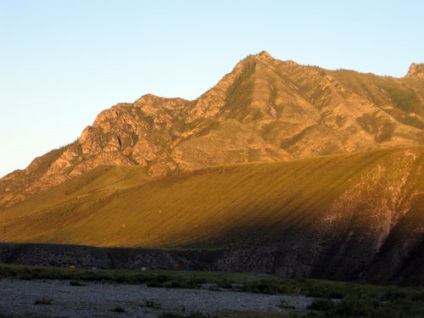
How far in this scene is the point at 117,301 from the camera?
32750 millimetres

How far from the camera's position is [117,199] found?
194m

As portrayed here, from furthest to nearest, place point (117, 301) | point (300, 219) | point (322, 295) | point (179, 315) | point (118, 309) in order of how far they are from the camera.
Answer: point (300, 219)
point (322, 295)
point (117, 301)
point (118, 309)
point (179, 315)

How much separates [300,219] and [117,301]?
79.3m

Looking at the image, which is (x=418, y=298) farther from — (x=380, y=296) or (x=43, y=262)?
(x=43, y=262)

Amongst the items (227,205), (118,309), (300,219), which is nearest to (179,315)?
(118,309)

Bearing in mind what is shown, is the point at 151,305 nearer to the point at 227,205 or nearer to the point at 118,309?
the point at 118,309

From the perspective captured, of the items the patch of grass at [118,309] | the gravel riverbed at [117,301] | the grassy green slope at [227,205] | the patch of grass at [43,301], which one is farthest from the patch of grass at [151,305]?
the grassy green slope at [227,205]

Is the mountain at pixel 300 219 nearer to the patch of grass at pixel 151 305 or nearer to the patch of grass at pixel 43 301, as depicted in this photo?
the patch of grass at pixel 151 305

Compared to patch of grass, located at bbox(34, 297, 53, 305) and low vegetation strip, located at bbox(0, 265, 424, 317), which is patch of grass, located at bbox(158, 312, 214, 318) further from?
patch of grass, located at bbox(34, 297, 53, 305)

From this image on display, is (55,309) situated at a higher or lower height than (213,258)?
higher

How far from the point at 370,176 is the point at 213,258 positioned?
102 feet

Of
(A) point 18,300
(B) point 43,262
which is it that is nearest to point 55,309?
(A) point 18,300

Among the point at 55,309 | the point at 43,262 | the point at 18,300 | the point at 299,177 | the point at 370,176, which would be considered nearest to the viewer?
the point at 55,309

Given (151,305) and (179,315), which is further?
(151,305)
